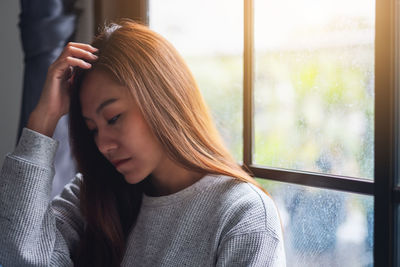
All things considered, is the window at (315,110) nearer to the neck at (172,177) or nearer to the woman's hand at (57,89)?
the neck at (172,177)

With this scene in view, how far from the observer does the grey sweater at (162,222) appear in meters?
0.89

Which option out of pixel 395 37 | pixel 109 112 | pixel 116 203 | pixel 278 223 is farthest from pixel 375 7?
pixel 116 203

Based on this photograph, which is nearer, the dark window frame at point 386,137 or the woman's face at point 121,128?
the dark window frame at point 386,137

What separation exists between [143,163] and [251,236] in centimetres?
30

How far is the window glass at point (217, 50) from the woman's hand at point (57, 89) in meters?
0.41

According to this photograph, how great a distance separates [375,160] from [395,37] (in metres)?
0.25

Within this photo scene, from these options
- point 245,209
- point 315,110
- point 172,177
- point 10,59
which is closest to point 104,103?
point 172,177

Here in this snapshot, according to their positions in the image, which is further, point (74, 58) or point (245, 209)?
point (74, 58)

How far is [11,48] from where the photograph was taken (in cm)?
179

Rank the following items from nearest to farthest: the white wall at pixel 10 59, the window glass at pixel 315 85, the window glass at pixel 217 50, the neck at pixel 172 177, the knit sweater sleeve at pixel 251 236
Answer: the knit sweater sleeve at pixel 251 236 < the window glass at pixel 315 85 < the neck at pixel 172 177 < the window glass at pixel 217 50 < the white wall at pixel 10 59

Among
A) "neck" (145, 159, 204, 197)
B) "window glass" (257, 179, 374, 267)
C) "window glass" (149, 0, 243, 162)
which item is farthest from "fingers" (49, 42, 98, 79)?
"window glass" (257, 179, 374, 267)

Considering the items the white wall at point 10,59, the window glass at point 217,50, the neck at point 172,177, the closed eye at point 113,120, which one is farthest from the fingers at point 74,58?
the white wall at point 10,59

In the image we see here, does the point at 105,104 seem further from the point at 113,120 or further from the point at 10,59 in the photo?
the point at 10,59

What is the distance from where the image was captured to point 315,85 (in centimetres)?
107
